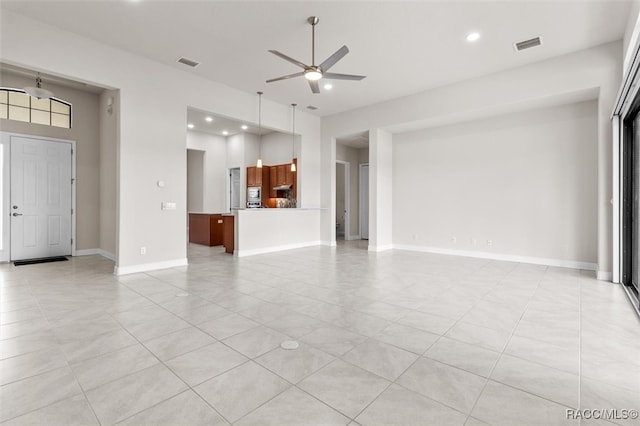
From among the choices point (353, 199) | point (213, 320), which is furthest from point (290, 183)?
point (213, 320)

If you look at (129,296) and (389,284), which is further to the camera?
(389,284)

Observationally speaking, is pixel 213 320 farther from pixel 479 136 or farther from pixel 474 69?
pixel 479 136

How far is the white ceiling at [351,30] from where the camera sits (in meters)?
3.78

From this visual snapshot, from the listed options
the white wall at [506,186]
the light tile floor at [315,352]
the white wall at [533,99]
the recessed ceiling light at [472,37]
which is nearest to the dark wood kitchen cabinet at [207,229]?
the light tile floor at [315,352]

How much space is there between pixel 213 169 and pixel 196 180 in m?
0.73

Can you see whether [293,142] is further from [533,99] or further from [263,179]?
[533,99]

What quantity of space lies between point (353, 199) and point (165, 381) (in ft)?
27.9

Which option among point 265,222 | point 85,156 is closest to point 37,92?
point 85,156

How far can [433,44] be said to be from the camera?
4.62 metres

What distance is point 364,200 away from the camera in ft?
33.3

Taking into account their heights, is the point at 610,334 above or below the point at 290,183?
below

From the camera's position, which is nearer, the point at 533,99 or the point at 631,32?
the point at 631,32

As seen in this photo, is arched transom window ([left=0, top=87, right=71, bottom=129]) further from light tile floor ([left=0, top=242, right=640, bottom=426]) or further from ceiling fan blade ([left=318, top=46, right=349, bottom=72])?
ceiling fan blade ([left=318, top=46, right=349, bottom=72])

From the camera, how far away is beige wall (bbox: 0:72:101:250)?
6.59 metres
